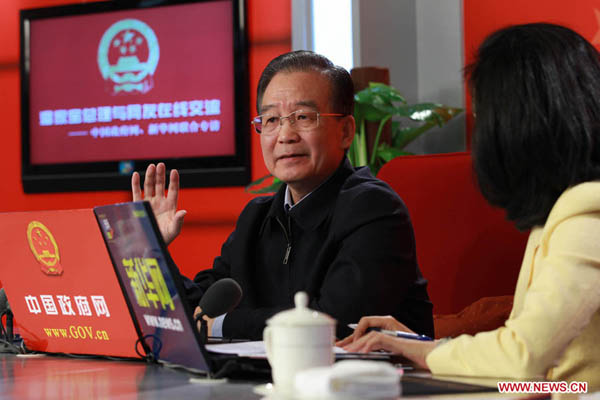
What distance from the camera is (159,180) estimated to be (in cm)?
168

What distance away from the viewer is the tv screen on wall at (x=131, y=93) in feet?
13.6

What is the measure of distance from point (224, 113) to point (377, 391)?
3.57 meters

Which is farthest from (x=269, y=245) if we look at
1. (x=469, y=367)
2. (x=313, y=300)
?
(x=469, y=367)

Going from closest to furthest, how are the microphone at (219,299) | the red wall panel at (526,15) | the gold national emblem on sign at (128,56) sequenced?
the microphone at (219,299)
the red wall panel at (526,15)
the gold national emblem on sign at (128,56)

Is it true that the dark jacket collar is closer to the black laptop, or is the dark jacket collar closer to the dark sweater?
the dark sweater

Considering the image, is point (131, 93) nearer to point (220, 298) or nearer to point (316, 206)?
point (316, 206)

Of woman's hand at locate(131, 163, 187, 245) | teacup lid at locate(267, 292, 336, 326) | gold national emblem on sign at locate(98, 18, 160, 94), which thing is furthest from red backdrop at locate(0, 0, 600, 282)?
teacup lid at locate(267, 292, 336, 326)

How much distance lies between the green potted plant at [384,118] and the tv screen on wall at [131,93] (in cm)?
75

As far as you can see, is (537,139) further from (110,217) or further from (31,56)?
(31,56)

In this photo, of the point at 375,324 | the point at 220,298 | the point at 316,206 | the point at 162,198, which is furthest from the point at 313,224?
the point at 220,298

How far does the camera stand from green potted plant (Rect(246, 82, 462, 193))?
331 centimetres

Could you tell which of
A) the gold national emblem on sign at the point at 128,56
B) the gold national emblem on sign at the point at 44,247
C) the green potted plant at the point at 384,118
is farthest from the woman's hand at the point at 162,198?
the gold national emblem on sign at the point at 128,56

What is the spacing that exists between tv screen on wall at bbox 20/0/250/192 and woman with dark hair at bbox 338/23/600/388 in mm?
→ 3053

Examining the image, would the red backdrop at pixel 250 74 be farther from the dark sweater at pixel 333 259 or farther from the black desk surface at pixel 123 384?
the black desk surface at pixel 123 384
